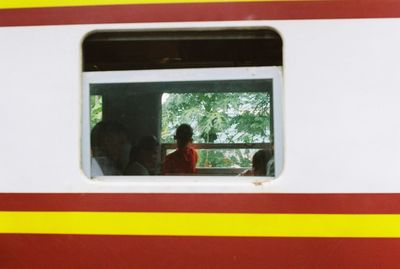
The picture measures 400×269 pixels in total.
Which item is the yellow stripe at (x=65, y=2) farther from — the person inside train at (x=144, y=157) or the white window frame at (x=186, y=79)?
the person inside train at (x=144, y=157)

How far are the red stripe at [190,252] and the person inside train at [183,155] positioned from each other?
27 centimetres

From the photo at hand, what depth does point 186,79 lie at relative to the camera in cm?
208

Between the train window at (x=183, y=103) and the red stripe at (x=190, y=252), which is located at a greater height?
the train window at (x=183, y=103)

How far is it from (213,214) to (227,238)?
4.0 inches

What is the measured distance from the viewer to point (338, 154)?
1.97 m

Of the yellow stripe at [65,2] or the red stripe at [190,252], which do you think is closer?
the red stripe at [190,252]

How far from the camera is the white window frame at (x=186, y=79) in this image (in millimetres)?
2027

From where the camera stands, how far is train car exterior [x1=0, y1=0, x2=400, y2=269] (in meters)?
1.96

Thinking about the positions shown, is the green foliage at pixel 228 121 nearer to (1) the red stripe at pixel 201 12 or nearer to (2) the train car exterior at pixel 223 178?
(2) the train car exterior at pixel 223 178

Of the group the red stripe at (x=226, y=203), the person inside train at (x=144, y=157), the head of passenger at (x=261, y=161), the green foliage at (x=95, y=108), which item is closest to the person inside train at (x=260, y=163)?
the head of passenger at (x=261, y=161)

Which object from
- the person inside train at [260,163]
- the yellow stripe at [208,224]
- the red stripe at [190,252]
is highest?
the person inside train at [260,163]

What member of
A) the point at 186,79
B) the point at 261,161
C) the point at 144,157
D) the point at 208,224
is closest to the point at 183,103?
the point at 186,79

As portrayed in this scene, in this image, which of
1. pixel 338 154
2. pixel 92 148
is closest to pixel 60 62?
pixel 92 148

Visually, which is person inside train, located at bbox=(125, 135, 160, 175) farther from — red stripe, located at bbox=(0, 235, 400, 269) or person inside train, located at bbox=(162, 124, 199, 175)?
red stripe, located at bbox=(0, 235, 400, 269)
